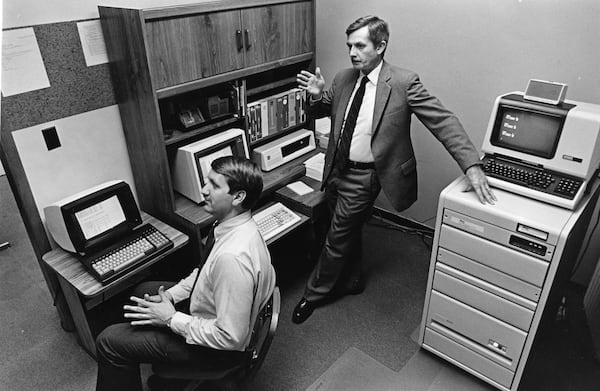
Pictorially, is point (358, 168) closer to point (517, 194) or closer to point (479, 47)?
point (517, 194)

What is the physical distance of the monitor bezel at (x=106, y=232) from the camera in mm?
1803

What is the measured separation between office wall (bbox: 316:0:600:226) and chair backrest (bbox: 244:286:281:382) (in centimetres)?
157

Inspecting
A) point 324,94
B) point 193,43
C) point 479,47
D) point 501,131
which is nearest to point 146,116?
point 193,43

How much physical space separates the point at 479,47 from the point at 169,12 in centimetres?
154

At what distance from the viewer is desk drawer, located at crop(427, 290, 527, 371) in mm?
1729

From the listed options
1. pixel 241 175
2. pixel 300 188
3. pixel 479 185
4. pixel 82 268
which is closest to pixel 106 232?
pixel 82 268

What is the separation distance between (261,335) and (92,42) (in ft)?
4.57

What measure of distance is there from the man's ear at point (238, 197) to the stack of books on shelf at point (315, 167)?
1.01 m

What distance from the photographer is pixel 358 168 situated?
7.00 feet

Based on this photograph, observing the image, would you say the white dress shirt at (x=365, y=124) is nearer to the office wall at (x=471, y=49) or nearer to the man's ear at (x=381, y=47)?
the man's ear at (x=381, y=47)

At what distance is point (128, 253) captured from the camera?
186 cm

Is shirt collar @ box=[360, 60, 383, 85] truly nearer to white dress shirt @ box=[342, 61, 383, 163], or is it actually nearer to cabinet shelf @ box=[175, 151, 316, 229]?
white dress shirt @ box=[342, 61, 383, 163]

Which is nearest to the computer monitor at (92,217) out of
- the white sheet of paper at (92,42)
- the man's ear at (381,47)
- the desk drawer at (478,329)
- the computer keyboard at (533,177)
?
the white sheet of paper at (92,42)

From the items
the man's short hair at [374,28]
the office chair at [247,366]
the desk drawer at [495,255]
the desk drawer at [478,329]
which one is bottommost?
the desk drawer at [478,329]
